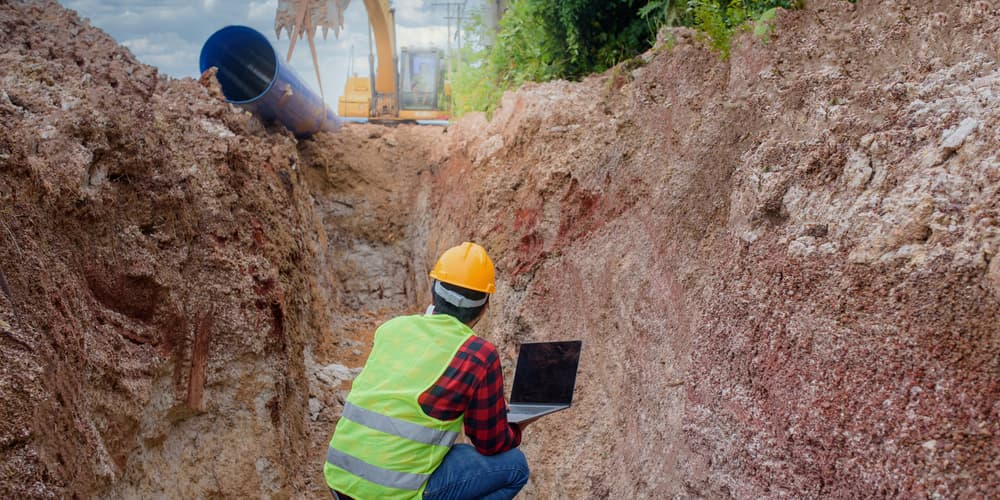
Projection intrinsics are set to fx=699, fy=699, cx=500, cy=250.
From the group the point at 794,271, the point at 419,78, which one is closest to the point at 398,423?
the point at 794,271

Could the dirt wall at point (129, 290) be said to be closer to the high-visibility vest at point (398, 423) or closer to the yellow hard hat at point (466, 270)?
the high-visibility vest at point (398, 423)

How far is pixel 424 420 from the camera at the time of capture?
2.54 meters

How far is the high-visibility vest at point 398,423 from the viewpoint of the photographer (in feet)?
8.33

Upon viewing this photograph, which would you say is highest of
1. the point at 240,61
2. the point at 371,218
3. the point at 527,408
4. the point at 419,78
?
the point at 419,78

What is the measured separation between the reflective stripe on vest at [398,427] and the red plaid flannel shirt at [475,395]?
0.07m

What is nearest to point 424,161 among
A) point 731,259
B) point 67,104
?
point 67,104

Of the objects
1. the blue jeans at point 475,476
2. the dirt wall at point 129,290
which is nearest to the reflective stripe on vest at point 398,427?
the blue jeans at point 475,476

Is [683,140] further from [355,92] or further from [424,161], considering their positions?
[355,92]

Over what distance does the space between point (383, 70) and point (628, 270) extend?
33.7 feet

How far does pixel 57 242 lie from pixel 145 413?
1.14 metres

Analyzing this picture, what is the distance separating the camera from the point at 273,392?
198 inches

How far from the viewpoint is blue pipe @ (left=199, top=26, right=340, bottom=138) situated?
8813mm

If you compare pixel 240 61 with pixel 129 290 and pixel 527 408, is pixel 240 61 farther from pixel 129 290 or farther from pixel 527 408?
pixel 527 408

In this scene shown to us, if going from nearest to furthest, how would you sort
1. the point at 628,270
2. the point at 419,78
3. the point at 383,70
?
the point at 628,270
the point at 383,70
the point at 419,78
